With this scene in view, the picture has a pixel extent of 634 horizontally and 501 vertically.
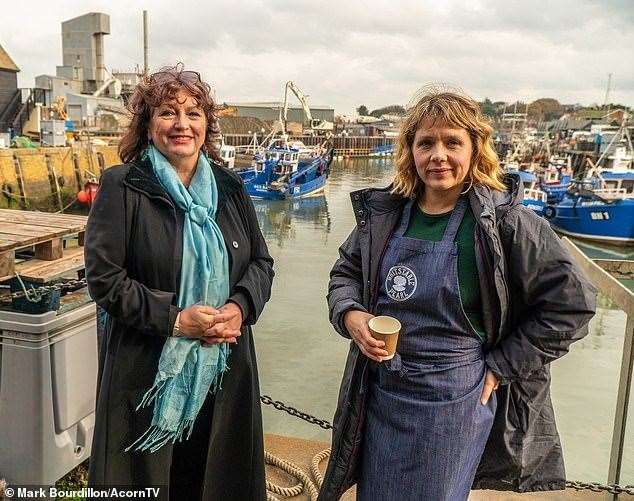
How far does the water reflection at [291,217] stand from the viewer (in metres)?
16.3

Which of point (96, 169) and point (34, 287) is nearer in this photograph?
point (34, 287)

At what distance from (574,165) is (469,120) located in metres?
39.9

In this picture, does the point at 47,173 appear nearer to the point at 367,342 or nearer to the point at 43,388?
the point at 43,388

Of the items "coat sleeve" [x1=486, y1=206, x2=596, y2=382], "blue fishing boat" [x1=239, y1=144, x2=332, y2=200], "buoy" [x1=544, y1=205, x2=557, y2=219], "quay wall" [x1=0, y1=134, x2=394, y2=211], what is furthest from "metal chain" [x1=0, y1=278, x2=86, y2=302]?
"blue fishing boat" [x1=239, y1=144, x2=332, y2=200]

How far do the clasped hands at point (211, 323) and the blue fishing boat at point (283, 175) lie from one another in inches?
852

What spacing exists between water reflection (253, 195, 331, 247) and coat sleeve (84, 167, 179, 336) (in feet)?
42.2

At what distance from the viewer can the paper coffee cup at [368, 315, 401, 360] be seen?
132 cm

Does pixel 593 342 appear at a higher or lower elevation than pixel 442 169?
lower

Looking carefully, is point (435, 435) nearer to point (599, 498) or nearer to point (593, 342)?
point (599, 498)

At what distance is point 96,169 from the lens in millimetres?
18812

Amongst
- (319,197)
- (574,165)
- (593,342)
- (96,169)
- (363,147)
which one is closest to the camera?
(593,342)

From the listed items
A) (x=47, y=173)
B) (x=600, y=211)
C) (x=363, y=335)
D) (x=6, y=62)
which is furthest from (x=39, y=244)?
(x=6, y=62)

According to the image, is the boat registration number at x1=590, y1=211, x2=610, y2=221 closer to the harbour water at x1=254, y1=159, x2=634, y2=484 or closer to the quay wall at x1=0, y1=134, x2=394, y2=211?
the harbour water at x1=254, y1=159, x2=634, y2=484

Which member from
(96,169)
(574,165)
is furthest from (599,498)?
(574,165)
